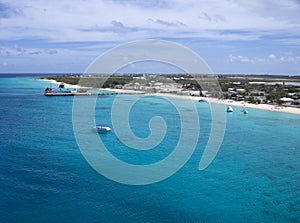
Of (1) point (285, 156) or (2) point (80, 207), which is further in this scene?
(1) point (285, 156)

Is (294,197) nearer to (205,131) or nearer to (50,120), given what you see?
(205,131)

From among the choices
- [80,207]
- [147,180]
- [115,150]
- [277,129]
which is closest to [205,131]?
[277,129]

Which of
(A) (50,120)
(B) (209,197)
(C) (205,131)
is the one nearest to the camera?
(B) (209,197)

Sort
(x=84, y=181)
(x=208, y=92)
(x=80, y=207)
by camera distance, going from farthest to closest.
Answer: (x=208, y=92) < (x=84, y=181) < (x=80, y=207)

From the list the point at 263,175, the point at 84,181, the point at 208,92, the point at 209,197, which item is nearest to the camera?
the point at 209,197

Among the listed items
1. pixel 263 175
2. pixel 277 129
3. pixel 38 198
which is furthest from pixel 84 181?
pixel 277 129

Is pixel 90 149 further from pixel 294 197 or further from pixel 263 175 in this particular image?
pixel 294 197
